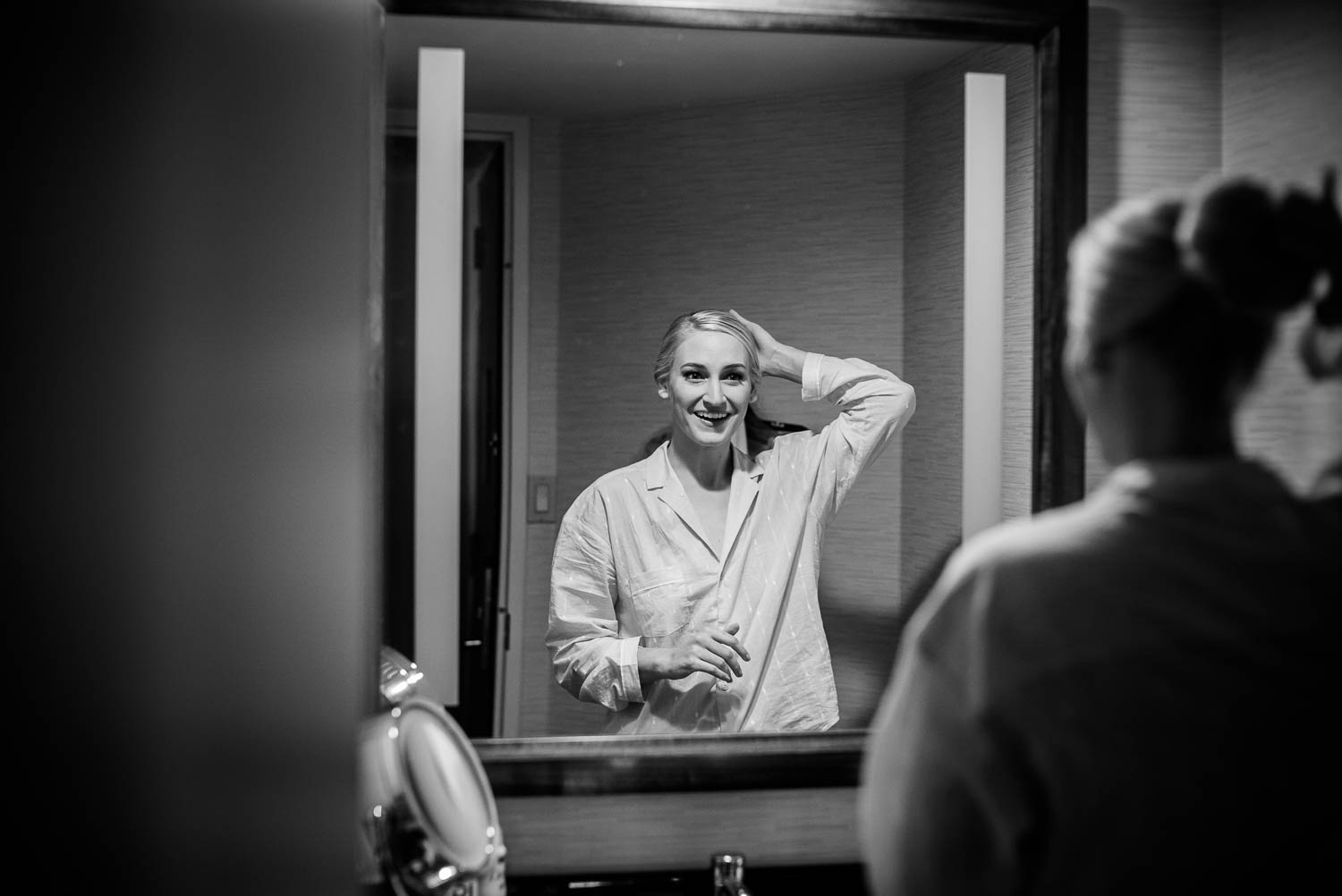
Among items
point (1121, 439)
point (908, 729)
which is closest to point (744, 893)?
point (908, 729)

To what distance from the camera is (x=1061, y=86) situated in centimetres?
95

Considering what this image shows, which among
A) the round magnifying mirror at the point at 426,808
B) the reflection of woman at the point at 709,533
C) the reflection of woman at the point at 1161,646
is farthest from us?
the reflection of woman at the point at 709,533

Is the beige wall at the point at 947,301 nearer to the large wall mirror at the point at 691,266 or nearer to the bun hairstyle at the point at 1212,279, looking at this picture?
the large wall mirror at the point at 691,266

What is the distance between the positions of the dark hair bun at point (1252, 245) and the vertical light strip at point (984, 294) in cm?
44

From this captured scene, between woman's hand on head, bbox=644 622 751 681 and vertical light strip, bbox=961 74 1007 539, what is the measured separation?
0.24 metres

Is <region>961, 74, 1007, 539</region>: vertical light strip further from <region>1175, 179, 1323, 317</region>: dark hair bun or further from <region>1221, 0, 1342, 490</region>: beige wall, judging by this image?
<region>1175, 179, 1323, 317</region>: dark hair bun

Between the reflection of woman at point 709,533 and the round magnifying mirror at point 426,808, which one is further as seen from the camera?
the reflection of woman at point 709,533

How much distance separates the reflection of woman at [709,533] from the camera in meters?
0.87

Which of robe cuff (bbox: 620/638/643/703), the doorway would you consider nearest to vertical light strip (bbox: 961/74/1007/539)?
robe cuff (bbox: 620/638/643/703)

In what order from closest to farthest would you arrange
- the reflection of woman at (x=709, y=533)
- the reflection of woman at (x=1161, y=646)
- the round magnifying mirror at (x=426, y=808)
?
the reflection of woman at (x=1161, y=646) < the round magnifying mirror at (x=426, y=808) < the reflection of woman at (x=709, y=533)

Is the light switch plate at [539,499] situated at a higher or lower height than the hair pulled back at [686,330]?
lower

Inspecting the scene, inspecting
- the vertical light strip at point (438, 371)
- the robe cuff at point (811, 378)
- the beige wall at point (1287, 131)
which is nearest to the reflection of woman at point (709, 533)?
Result: the robe cuff at point (811, 378)

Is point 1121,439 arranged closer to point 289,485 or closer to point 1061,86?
point 289,485

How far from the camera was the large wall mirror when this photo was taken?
88cm
